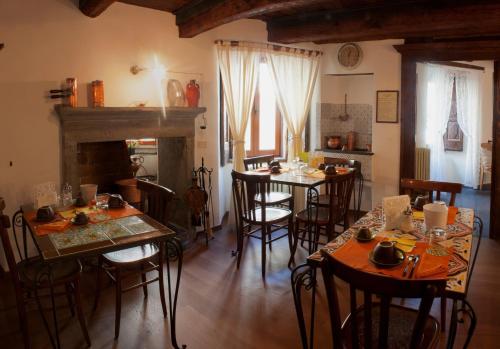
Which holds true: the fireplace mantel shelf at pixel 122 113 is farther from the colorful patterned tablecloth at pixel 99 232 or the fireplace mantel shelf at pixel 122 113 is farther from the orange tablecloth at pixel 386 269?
the orange tablecloth at pixel 386 269

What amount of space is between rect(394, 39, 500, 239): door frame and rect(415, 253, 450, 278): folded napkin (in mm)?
2931

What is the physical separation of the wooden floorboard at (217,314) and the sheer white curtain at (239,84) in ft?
5.11

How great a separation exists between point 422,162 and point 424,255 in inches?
177

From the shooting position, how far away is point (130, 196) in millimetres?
4250

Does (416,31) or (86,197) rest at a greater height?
(416,31)

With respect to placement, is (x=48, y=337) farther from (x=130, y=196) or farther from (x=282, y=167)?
(x=282, y=167)

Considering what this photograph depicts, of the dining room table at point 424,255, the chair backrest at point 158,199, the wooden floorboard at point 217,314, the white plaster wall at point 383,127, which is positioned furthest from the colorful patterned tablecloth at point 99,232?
the white plaster wall at point 383,127

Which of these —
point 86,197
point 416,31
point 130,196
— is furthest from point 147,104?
point 416,31

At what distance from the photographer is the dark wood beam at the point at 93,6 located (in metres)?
3.26

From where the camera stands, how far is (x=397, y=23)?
4016 mm

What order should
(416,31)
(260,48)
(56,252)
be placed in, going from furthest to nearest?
(260,48) → (416,31) → (56,252)

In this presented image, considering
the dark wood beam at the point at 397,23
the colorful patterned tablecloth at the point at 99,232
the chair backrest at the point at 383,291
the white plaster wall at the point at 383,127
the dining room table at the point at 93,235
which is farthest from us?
the white plaster wall at the point at 383,127

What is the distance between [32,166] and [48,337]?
1453mm

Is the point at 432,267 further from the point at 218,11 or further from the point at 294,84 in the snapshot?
the point at 294,84
